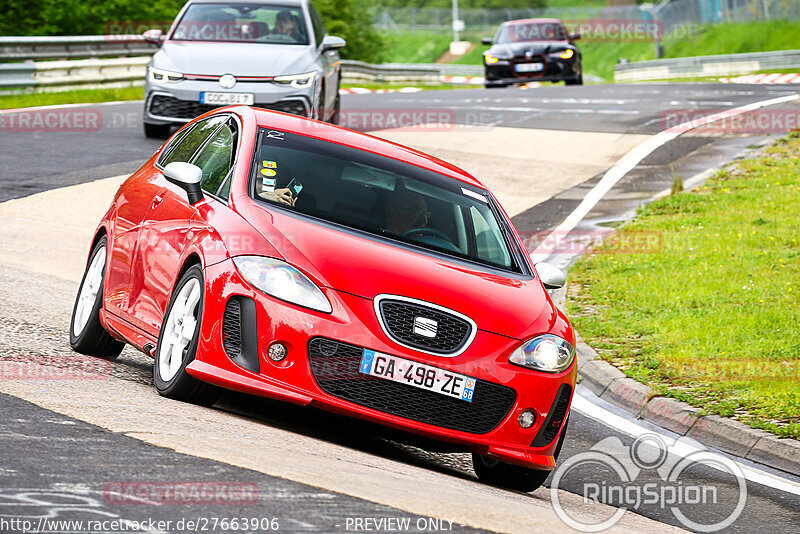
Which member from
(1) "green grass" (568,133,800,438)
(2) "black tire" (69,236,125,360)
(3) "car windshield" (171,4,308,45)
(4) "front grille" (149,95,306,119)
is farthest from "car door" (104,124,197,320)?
(3) "car windshield" (171,4,308,45)

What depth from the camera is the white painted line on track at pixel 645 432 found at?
285 inches

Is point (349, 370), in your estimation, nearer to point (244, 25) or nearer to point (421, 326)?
point (421, 326)

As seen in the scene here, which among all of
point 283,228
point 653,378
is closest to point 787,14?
point 653,378

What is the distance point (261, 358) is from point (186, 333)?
0.54 meters

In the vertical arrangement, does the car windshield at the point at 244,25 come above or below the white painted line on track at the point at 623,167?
above

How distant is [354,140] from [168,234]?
1.35m

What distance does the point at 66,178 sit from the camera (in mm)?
15266

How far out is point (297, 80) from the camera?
1636cm

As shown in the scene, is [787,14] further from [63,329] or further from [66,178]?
[63,329]

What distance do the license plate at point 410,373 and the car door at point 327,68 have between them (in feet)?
37.4

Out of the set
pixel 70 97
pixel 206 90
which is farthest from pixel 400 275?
pixel 70 97

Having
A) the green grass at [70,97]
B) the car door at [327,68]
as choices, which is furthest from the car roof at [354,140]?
the green grass at [70,97]

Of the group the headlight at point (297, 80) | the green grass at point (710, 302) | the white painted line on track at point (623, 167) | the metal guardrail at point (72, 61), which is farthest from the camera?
the metal guardrail at point (72, 61)

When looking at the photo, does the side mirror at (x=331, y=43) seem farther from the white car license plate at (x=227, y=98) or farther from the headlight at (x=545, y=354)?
the headlight at (x=545, y=354)
